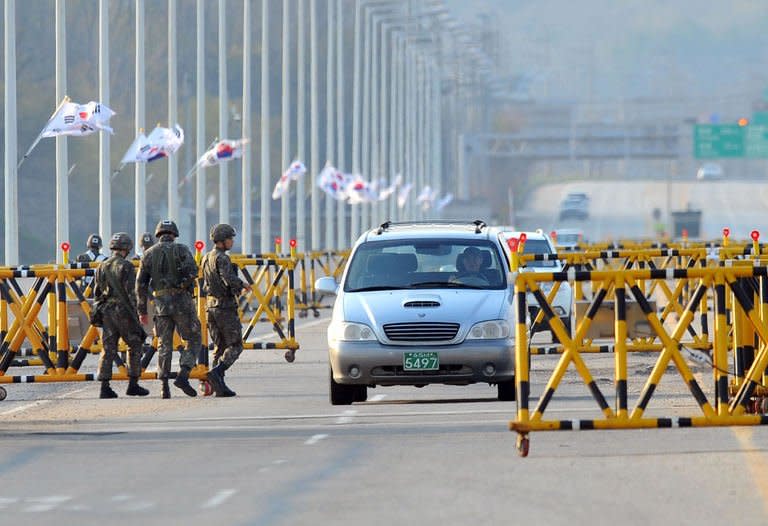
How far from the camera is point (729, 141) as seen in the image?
144 metres

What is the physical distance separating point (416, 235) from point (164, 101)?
89.8 meters

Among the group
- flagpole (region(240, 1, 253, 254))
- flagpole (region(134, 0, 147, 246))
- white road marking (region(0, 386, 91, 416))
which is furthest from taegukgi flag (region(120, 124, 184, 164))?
white road marking (region(0, 386, 91, 416))

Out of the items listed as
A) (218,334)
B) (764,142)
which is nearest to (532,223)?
(764,142)

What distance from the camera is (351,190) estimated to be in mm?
78500

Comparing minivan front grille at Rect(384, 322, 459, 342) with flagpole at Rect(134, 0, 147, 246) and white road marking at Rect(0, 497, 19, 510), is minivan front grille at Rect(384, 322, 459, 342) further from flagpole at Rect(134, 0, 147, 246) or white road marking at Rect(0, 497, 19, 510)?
flagpole at Rect(134, 0, 147, 246)

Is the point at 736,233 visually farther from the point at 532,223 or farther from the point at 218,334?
the point at 218,334

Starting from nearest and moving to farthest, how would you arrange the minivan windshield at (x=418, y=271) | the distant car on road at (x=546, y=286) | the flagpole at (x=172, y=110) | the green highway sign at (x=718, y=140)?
the minivan windshield at (x=418, y=271) → the distant car on road at (x=546, y=286) → the flagpole at (x=172, y=110) → the green highway sign at (x=718, y=140)

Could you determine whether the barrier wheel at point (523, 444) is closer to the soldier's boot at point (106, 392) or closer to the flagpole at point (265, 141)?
the soldier's boot at point (106, 392)

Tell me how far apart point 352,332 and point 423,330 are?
0.61 m

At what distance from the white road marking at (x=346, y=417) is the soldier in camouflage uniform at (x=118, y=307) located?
297cm

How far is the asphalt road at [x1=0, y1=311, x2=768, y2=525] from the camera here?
37.8ft

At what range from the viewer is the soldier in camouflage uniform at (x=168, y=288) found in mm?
20219

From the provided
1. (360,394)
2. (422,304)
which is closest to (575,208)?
(360,394)

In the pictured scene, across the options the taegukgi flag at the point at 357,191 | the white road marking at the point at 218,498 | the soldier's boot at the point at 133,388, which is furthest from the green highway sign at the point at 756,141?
the white road marking at the point at 218,498
